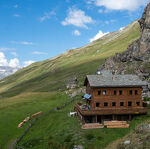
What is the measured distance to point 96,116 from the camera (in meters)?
50.2

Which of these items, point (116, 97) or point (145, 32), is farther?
point (145, 32)

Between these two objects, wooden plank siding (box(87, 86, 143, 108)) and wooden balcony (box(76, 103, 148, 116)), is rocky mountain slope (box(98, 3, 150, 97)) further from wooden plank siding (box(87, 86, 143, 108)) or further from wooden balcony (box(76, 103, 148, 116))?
wooden balcony (box(76, 103, 148, 116))

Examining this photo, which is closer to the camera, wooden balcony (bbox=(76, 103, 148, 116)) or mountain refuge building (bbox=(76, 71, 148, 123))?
wooden balcony (bbox=(76, 103, 148, 116))

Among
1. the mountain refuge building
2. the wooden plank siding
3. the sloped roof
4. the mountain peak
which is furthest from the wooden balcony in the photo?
the mountain peak

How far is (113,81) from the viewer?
53.1m

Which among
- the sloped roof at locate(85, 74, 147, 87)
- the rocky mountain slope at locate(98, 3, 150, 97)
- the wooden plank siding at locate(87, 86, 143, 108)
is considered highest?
the rocky mountain slope at locate(98, 3, 150, 97)

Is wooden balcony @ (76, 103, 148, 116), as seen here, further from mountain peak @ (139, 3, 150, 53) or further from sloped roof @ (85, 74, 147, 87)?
mountain peak @ (139, 3, 150, 53)

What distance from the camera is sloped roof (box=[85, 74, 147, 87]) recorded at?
51.8 m

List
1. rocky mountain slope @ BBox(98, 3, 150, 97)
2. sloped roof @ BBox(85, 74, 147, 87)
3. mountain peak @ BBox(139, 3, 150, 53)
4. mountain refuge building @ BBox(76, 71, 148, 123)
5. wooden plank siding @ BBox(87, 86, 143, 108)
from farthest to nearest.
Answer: mountain peak @ BBox(139, 3, 150, 53) < rocky mountain slope @ BBox(98, 3, 150, 97) < wooden plank siding @ BBox(87, 86, 143, 108) < sloped roof @ BBox(85, 74, 147, 87) < mountain refuge building @ BBox(76, 71, 148, 123)

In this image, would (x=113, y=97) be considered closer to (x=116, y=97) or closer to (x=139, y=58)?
(x=116, y=97)

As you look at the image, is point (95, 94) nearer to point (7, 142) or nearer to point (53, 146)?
point (53, 146)

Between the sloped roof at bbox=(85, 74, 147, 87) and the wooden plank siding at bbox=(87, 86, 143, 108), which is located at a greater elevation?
the sloped roof at bbox=(85, 74, 147, 87)

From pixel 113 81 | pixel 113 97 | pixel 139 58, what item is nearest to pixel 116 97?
pixel 113 97

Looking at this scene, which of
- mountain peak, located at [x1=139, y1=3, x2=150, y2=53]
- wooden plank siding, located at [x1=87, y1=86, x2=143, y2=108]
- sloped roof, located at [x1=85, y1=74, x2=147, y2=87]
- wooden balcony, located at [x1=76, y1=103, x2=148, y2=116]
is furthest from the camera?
mountain peak, located at [x1=139, y1=3, x2=150, y2=53]
